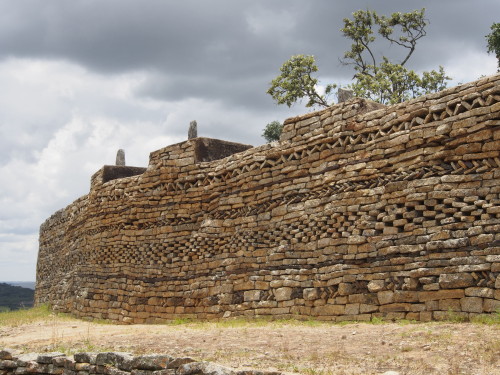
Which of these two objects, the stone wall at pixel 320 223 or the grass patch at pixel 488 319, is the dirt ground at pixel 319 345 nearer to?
the grass patch at pixel 488 319

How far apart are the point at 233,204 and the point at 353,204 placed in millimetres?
3053

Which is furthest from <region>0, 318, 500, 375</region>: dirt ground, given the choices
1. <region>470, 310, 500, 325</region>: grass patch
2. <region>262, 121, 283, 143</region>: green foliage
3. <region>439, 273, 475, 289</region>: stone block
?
<region>262, 121, 283, 143</region>: green foliage

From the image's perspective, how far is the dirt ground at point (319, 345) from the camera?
6.88 metres

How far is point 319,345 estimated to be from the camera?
27.2ft

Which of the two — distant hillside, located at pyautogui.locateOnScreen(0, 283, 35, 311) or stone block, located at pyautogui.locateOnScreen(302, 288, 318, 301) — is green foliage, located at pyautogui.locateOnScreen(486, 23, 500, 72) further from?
distant hillside, located at pyautogui.locateOnScreen(0, 283, 35, 311)

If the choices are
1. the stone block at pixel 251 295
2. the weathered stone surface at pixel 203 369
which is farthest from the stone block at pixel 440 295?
the weathered stone surface at pixel 203 369

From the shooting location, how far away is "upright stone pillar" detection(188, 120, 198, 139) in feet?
50.2

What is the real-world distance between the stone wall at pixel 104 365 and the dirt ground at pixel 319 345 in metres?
0.40

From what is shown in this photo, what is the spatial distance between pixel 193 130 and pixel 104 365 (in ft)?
26.0

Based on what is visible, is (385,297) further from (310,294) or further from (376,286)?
(310,294)

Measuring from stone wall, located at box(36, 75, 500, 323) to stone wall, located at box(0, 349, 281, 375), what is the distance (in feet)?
12.7

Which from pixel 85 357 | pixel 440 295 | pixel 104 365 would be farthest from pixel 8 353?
pixel 440 295

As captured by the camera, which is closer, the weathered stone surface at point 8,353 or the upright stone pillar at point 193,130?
the weathered stone surface at point 8,353

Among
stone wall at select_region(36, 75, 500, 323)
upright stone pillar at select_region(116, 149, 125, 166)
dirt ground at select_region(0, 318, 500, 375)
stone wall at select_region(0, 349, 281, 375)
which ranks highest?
upright stone pillar at select_region(116, 149, 125, 166)
